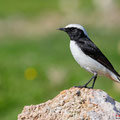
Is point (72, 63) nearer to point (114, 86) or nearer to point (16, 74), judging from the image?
point (16, 74)

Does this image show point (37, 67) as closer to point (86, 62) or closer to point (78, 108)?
point (86, 62)

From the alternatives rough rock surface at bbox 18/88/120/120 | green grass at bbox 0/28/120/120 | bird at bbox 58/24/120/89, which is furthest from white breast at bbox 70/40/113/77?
green grass at bbox 0/28/120/120

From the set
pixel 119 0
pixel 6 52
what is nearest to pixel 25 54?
pixel 6 52

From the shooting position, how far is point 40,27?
92.2 feet

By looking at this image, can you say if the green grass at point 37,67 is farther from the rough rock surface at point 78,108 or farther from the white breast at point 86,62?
the rough rock surface at point 78,108

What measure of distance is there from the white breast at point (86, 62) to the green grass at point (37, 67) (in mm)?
4798

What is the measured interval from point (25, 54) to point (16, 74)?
258 cm

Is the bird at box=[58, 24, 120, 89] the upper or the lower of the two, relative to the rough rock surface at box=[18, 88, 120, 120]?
upper

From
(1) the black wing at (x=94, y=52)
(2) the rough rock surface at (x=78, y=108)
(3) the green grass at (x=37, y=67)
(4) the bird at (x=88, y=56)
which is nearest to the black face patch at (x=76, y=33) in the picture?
(4) the bird at (x=88, y=56)

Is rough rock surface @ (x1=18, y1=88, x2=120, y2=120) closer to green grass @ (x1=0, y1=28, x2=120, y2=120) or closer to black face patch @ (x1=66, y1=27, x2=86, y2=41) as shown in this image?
black face patch @ (x1=66, y1=27, x2=86, y2=41)

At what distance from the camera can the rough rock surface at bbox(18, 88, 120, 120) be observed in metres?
6.58

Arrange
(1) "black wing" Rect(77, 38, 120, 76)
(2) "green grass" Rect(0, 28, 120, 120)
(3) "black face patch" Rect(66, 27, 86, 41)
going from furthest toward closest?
1. (2) "green grass" Rect(0, 28, 120, 120)
2. (3) "black face patch" Rect(66, 27, 86, 41)
3. (1) "black wing" Rect(77, 38, 120, 76)

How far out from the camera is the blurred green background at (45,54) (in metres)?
15.2

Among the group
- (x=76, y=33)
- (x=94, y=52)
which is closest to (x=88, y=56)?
(x=94, y=52)
